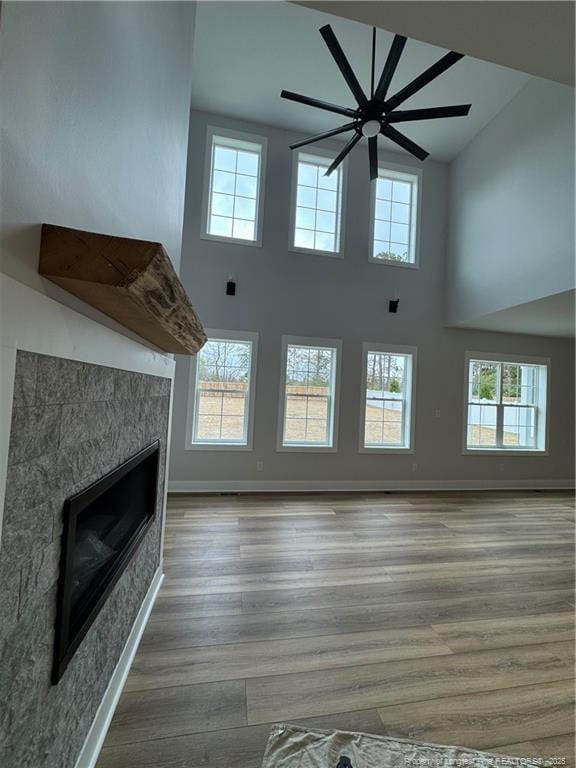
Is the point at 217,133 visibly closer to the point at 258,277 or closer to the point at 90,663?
the point at 258,277

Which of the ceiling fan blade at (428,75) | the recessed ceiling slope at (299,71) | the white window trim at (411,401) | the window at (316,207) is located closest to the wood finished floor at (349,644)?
the white window trim at (411,401)

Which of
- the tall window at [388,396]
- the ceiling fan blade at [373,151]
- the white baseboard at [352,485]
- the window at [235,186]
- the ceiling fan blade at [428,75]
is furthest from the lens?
the tall window at [388,396]

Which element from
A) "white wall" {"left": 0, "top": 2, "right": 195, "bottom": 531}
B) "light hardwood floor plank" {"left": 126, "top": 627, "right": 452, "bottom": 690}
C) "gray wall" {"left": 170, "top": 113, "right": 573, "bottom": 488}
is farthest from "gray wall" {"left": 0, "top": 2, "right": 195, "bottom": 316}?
"gray wall" {"left": 170, "top": 113, "right": 573, "bottom": 488}

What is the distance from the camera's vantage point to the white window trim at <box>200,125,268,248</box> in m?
4.91

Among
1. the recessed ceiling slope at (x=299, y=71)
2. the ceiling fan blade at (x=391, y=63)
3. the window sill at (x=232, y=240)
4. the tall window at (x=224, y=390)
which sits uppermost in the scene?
the recessed ceiling slope at (x=299, y=71)

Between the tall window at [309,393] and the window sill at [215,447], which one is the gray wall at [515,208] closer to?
the tall window at [309,393]

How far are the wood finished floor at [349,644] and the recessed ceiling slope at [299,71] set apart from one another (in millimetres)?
5299

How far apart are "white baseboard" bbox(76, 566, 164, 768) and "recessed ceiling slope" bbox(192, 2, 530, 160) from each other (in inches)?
210

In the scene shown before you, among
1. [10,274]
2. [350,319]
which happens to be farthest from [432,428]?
[10,274]

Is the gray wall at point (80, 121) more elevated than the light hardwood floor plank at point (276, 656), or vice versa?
the gray wall at point (80, 121)

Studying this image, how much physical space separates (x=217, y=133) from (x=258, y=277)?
2.12 m

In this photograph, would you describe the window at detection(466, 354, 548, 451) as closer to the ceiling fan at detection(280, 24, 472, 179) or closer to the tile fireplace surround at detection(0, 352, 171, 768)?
the ceiling fan at detection(280, 24, 472, 179)

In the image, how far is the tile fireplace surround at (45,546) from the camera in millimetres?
700

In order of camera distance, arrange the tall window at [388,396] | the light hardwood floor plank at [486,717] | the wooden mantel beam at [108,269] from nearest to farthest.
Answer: the wooden mantel beam at [108,269]
the light hardwood floor plank at [486,717]
the tall window at [388,396]
